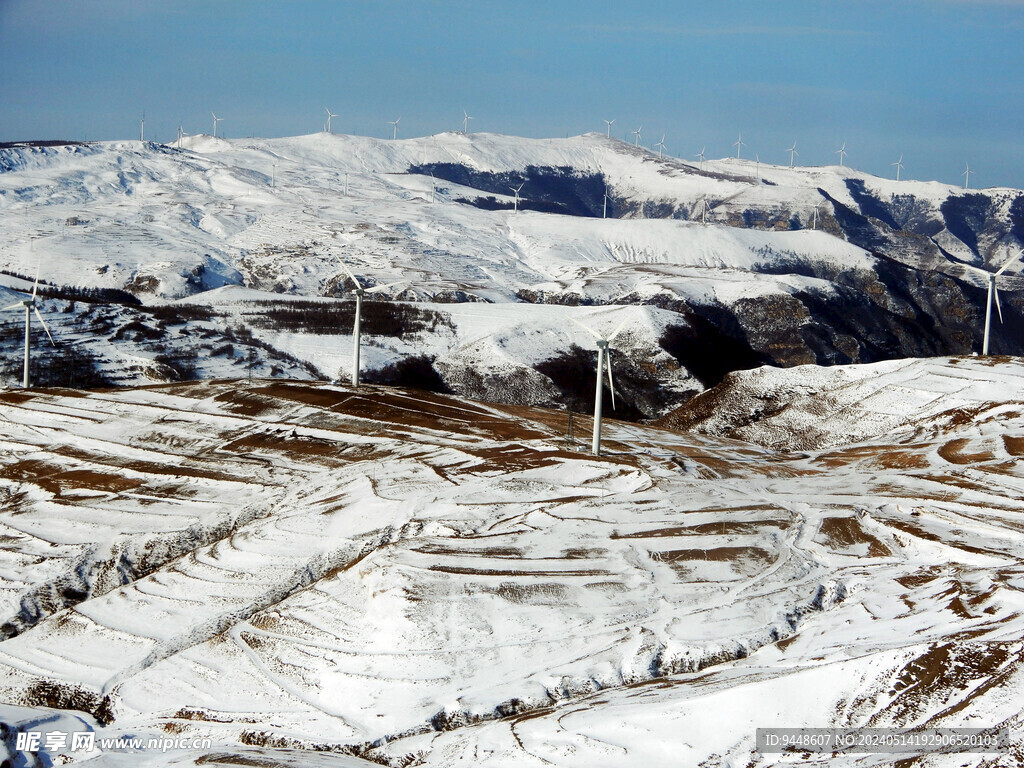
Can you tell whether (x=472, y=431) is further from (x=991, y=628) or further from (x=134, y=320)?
(x=134, y=320)

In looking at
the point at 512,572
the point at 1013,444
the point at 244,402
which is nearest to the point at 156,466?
the point at 244,402

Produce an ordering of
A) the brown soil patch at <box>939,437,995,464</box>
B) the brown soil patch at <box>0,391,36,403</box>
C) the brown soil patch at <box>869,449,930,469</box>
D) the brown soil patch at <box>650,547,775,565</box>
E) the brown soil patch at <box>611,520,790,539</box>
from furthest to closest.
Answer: the brown soil patch at <box>0,391,36,403</box> → the brown soil patch at <box>869,449,930,469</box> → the brown soil patch at <box>939,437,995,464</box> → the brown soil patch at <box>611,520,790,539</box> → the brown soil patch at <box>650,547,775,565</box>

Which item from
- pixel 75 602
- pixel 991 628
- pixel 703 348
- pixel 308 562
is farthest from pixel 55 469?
pixel 703 348

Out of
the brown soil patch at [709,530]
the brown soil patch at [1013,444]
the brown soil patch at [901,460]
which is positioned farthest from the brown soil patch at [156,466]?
the brown soil patch at [1013,444]

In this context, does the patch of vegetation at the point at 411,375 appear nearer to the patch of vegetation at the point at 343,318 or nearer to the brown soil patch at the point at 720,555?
the patch of vegetation at the point at 343,318

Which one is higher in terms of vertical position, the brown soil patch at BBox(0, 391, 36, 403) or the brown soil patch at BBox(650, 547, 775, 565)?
the brown soil patch at BBox(0, 391, 36, 403)

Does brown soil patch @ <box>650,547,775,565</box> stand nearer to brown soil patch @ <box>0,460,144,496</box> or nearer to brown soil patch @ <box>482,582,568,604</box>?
brown soil patch @ <box>482,582,568,604</box>

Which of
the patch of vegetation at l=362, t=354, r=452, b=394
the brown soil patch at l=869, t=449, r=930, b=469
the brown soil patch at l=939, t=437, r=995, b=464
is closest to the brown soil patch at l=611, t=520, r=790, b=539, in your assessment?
the brown soil patch at l=869, t=449, r=930, b=469
